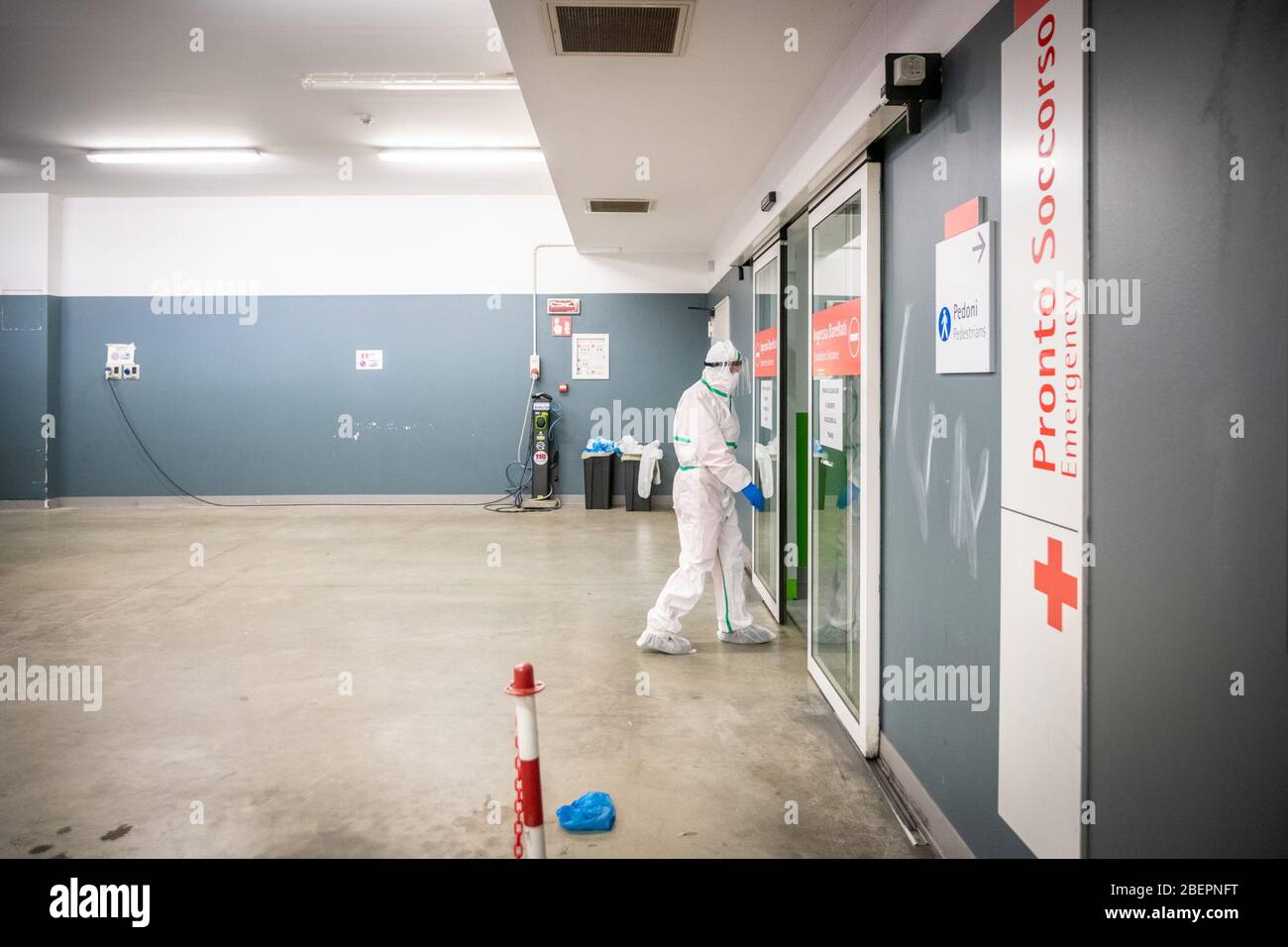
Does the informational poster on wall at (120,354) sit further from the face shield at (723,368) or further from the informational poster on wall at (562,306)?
the face shield at (723,368)

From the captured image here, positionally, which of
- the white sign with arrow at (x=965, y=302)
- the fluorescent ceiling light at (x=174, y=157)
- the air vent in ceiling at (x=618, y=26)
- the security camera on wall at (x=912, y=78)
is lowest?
the white sign with arrow at (x=965, y=302)

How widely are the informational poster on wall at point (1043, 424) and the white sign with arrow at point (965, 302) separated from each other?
0.06 m

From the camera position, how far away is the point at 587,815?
2.42m

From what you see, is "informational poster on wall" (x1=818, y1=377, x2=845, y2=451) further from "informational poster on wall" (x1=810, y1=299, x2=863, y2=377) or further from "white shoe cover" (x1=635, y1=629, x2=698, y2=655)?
"white shoe cover" (x1=635, y1=629, x2=698, y2=655)

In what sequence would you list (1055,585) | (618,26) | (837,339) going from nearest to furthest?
1. (1055,585)
2. (618,26)
3. (837,339)

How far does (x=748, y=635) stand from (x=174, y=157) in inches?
259

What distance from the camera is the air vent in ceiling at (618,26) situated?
2.88 m

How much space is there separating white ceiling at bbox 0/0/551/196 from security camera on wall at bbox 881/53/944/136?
119 inches

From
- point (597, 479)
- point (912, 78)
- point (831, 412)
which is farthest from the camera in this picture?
point (597, 479)

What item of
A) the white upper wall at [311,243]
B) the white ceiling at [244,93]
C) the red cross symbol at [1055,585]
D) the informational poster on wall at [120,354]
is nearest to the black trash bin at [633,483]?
the white upper wall at [311,243]

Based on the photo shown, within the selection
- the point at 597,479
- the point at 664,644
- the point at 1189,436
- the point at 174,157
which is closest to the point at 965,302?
the point at 1189,436

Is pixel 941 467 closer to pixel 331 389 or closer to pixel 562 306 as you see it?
pixel 562 306

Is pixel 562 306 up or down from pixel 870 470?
up

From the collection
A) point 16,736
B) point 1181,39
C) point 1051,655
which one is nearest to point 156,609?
point 16,736
